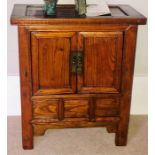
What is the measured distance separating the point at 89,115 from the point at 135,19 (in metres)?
0.58

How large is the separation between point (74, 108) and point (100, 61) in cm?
30

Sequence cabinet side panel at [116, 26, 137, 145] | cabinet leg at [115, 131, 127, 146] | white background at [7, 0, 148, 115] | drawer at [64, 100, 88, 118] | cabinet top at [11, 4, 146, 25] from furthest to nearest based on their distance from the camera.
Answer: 1. white background at [7, 0, 148, 115]
2. cabinet leg at [115, 131, 127, 146]
3. drawer at [64, 100, 88, 118]
4. cabinet side panel at [116, 26, 137, 145]
5. cabinet top at [11, 4, 146, 25]

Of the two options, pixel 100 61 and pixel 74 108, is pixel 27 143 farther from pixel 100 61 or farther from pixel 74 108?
pixel 100 61

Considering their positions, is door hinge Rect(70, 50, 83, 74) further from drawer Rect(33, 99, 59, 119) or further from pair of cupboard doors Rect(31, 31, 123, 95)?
drawer Rect(33, 99, 59, 119)

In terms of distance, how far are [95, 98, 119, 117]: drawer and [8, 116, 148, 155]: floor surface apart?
224 mm

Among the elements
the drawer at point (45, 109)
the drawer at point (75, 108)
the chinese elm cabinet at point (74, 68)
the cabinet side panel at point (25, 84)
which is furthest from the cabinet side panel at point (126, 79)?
the cabinet side panel at point (25, 84)

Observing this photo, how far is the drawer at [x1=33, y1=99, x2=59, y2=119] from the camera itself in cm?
167

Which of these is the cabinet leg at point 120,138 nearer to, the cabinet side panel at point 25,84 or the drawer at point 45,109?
the drawer at point 45,109

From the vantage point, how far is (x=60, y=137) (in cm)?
192

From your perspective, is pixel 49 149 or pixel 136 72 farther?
pixel 136 72

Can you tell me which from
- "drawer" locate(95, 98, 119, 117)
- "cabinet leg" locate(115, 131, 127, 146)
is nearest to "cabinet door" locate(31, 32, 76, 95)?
"drawer" locate(95, 98, 119, 117)
